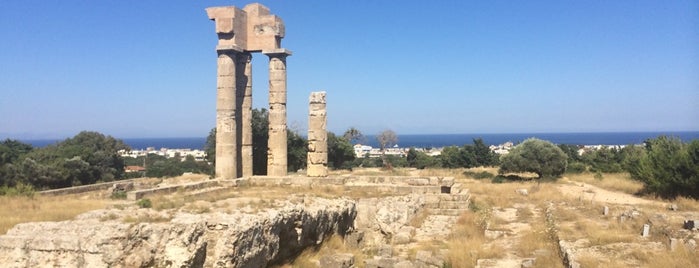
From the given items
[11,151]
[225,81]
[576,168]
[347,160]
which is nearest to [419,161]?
[347,160]

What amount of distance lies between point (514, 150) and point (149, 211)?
29.3m

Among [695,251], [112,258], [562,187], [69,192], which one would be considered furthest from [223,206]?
[562,187]

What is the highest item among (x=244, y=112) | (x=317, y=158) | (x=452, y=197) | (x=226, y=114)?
(x=244, y=112)

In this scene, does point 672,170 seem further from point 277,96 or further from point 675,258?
point 277,96

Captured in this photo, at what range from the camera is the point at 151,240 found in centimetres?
868

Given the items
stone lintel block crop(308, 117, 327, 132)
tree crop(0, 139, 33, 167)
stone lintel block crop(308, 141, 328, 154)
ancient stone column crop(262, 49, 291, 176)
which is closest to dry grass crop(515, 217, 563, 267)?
stone lintel block crop(308, 141, 328, 154)

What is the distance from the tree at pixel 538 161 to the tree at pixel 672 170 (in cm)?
780

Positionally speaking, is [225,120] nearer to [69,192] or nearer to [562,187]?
[69,192]

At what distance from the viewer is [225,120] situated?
2067 centimetres

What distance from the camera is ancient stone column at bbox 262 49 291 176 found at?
21766 mm

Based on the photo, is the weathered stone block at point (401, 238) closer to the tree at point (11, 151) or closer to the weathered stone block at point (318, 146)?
the weathered stone block at point (318, 146)

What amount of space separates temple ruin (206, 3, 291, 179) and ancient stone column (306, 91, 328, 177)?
3.62 ft

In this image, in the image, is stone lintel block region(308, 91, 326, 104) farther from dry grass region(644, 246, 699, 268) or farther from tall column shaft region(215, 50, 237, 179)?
dry grass region(644, 246, 699, 268)

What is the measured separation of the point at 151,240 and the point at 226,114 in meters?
12.3
